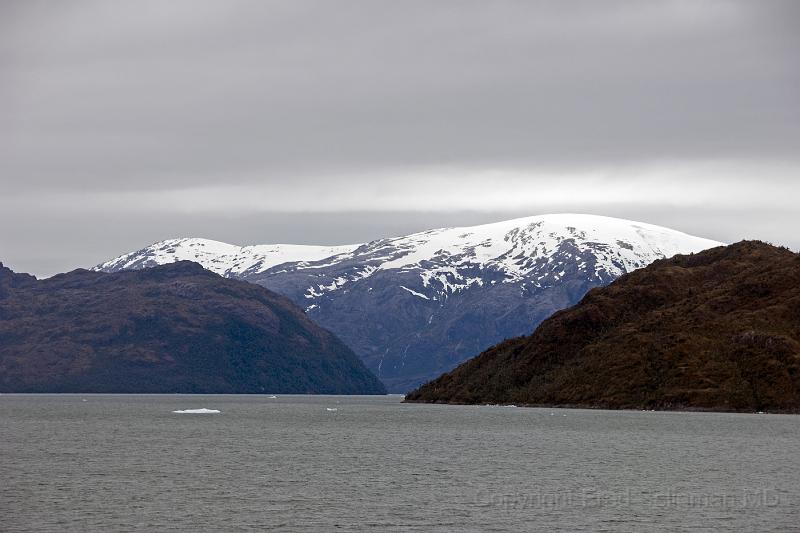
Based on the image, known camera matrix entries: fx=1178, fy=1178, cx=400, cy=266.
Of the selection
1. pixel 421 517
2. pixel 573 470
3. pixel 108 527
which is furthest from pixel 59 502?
pixel 573 470

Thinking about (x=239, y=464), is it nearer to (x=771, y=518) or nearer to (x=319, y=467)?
(x=319, y=467)

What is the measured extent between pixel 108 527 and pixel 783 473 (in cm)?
7846

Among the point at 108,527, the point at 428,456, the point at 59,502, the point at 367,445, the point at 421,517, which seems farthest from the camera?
the point at 367,445

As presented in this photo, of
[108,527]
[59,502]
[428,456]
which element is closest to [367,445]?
[428,456]

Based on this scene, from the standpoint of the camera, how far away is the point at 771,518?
92938 millimetres

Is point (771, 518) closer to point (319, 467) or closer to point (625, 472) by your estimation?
point (625, 472)

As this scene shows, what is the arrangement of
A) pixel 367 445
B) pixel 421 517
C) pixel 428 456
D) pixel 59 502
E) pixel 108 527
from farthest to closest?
pixel 367 445 → pixel 428 456 → pixel 59 502 → pixel 421 517 → pixel 108 527

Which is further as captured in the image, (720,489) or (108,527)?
(720,489)

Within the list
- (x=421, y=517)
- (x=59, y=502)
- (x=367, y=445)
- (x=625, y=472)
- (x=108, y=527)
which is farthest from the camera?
(x=367, y=445)

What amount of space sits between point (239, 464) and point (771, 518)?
215ft

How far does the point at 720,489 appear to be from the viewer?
374 ft

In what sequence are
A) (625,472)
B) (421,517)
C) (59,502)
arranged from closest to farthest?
1. (421,517)
2. (59,502)
3. (625,472)

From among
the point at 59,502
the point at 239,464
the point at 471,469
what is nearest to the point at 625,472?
the point at 471,469

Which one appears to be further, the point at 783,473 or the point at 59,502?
the point at 783,473
